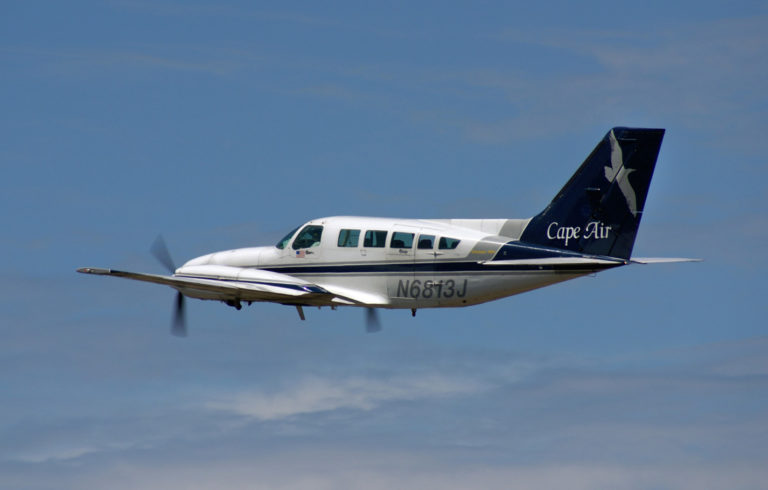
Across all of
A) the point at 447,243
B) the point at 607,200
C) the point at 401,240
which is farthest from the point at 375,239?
the point at 607,200

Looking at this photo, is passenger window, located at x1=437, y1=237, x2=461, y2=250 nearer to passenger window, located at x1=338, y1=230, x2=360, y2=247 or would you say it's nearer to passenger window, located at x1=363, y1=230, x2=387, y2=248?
passenger window, located at x1=363, y1=230, x2=387, y2=248

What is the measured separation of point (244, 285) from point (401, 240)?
19.0 ft

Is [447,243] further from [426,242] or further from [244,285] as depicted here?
[244,285]

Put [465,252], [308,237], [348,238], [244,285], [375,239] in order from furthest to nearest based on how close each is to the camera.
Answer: [308,237] < [244,285] < [348,238] < [375,239] < [465,252]


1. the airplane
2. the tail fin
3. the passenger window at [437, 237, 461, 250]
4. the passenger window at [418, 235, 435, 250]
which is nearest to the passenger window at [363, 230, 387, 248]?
the airplane

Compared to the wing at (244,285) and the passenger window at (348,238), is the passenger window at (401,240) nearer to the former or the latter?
the passenger window at (348,238)

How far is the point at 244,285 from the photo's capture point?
51.2m

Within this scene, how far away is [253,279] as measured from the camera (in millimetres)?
51344

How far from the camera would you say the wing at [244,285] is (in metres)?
50.9

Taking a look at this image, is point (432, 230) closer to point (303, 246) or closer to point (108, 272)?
point (303, 246)

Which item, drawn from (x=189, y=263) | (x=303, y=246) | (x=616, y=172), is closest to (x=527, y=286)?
(x=616, y=172)

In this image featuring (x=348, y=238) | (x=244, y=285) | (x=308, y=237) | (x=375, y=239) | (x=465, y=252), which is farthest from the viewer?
(x=308, y=237)

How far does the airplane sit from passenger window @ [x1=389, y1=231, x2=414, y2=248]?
0.03 m

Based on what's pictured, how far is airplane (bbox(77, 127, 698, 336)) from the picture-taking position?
48.9m
